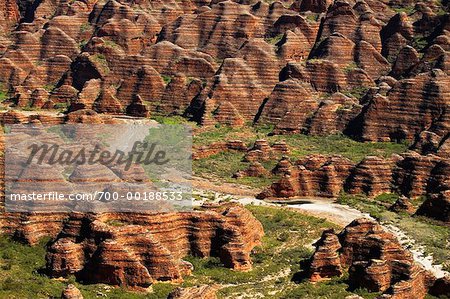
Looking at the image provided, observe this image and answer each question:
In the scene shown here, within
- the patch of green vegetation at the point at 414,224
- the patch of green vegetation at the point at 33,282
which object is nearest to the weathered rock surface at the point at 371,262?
the patch of green vegetation at the point at 414,224

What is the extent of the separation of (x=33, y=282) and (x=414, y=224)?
23.7 m

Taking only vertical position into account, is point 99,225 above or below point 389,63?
below

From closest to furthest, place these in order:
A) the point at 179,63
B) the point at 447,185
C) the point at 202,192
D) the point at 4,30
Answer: the point at 447,185
the point at 202,192
the point at 179,63
the point at 4,30

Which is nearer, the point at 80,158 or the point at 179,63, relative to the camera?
the point at 80,158

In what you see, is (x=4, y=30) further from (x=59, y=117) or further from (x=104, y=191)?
(x=104, y=191)

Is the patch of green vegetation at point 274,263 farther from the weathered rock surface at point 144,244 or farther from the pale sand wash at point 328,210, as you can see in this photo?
the pale sand wash at point 328,210

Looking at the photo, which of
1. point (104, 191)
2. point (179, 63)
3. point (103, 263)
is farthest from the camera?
point (179, 63)

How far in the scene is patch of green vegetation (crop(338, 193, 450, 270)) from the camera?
44688mm

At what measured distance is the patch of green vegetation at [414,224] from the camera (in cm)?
4469

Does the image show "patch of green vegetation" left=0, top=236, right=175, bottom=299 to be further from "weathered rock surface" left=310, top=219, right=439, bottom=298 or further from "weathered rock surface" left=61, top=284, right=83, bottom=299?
"weathered rock surface" left=310, top=219, right=439, bottom=298

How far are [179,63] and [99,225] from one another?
4575 centimetres

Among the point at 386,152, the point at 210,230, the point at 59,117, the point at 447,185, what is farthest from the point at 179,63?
the point at 210,230

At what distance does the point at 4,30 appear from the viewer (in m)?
107

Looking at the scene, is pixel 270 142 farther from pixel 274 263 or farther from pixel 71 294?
pixel 71 294
